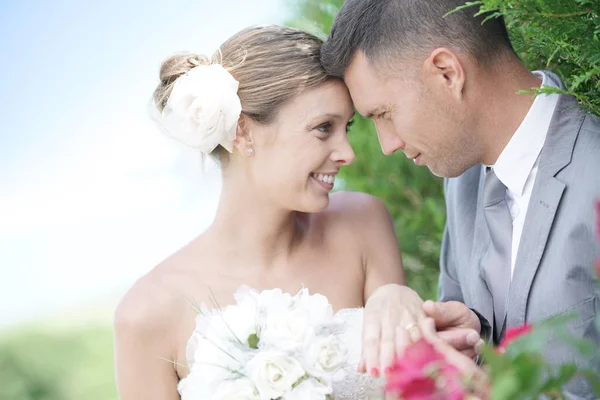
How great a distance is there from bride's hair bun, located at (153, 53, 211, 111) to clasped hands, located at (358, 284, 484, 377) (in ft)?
4.55

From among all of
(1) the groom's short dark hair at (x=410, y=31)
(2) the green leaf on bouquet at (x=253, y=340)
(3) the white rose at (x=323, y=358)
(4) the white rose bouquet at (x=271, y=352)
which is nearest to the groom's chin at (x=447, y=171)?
A: (1) the groom's short dark hair at (x=410, y=31)

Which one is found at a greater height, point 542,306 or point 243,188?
point 243,188

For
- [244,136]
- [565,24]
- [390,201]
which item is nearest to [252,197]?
[244,136]

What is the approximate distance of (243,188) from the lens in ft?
11.3

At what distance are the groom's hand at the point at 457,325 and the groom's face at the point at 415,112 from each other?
27.5 inches

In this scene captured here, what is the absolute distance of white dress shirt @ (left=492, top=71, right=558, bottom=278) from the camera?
9.75 ft

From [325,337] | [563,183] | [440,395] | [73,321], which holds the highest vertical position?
[440,395]

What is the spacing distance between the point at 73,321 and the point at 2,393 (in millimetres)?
1953

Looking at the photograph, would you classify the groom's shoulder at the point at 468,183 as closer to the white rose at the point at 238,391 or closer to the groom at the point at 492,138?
the groom at the point at 492,138

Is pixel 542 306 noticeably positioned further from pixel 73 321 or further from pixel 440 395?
pixel 73 321

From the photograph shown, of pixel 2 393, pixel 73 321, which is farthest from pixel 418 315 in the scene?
pixel 73 321

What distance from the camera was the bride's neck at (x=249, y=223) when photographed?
343 centimetres

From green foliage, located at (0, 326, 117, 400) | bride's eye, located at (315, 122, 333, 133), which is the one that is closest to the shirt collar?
bride's eye, located at (315, 122, 333, 133)

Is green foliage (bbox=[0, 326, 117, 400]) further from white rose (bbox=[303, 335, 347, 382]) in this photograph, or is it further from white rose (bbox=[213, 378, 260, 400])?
white rose (bbox=[303, 335, 347, 382])
